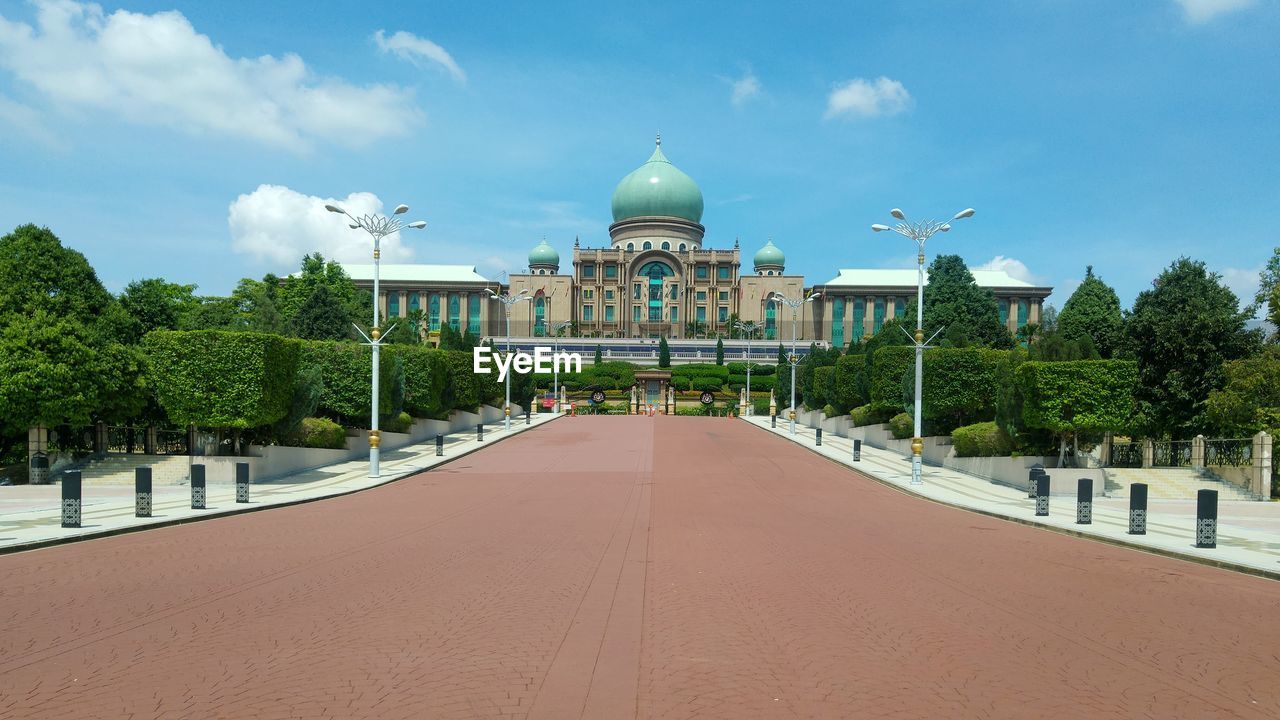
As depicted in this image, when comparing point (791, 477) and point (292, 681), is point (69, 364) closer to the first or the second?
point (791, 477)

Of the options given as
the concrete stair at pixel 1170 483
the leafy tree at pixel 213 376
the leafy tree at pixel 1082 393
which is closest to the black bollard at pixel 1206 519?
the leafy tree at pixel 1082 393

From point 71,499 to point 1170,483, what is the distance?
1084 inches

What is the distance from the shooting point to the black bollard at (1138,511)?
1545cm

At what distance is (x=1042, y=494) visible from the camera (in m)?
18.4

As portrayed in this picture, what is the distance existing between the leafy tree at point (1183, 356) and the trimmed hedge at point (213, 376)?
28.2m

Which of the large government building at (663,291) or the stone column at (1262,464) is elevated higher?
the large government building at (663,291)

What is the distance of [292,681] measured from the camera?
6.45m

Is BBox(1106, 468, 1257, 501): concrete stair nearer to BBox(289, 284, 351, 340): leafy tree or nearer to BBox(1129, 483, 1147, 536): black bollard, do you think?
BBox(1129, 483, 1147, 536): black bollard

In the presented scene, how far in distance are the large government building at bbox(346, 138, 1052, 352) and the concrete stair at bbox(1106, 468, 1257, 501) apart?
260 ft

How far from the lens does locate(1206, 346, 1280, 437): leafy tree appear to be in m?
25.3

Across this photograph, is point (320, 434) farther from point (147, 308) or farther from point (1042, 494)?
point (1042, 494)

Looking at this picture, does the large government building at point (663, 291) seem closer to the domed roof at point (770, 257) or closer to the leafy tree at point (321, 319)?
the domed roof at point (770, 257)

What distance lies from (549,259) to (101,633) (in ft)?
372

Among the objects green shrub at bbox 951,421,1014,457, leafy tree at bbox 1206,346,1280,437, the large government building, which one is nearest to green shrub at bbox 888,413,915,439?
green shrub at bbox 951,421,1014,457
